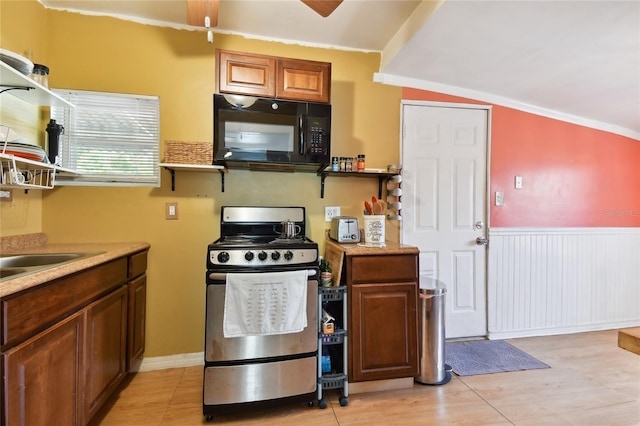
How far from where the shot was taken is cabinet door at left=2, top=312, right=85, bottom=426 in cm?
95

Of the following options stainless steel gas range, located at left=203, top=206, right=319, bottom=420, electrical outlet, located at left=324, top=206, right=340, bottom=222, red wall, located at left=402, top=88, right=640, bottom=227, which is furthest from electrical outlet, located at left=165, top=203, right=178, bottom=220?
red wall, located at left=402, top=88, right=640, bottom=227

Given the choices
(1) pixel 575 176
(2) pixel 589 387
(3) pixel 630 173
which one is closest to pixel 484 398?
(2) pixel 589 387

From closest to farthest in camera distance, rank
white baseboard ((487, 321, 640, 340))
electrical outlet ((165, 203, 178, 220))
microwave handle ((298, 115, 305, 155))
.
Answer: microwave handle ((298, 115, 305, 155))
electrical outlet ((165, 203, 178, 220))
white baseboard ((487, 321, 640, 340))

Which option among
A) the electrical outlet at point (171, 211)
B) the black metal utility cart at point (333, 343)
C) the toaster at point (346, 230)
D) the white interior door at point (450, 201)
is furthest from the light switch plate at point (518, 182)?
the electrical outlet at point (171, 211)

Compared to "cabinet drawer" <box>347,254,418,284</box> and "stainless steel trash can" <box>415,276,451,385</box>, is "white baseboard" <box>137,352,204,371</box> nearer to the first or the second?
"cabinet drawer" <box>347,254,418,284</box>

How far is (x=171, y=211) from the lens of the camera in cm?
217

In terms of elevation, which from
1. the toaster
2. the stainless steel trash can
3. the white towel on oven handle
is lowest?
the stainless steel trash can

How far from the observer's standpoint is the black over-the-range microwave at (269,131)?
5.95ft

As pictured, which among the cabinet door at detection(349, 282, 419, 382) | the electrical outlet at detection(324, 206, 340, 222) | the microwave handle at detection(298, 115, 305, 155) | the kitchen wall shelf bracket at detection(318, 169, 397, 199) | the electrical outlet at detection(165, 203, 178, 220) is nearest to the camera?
the cabinet door at detection(349, 282, 419, 382)

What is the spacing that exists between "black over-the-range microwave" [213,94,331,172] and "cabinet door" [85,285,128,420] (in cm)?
103

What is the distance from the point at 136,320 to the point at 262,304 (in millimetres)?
1029

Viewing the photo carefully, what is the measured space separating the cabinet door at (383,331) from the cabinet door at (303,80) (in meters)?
1.34

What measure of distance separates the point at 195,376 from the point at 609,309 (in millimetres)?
4017

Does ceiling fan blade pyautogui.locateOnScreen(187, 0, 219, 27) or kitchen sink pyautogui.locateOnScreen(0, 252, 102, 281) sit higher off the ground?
ceiling fan blade pyautogui.locateOnScreen(187, 0, 219, 27)
